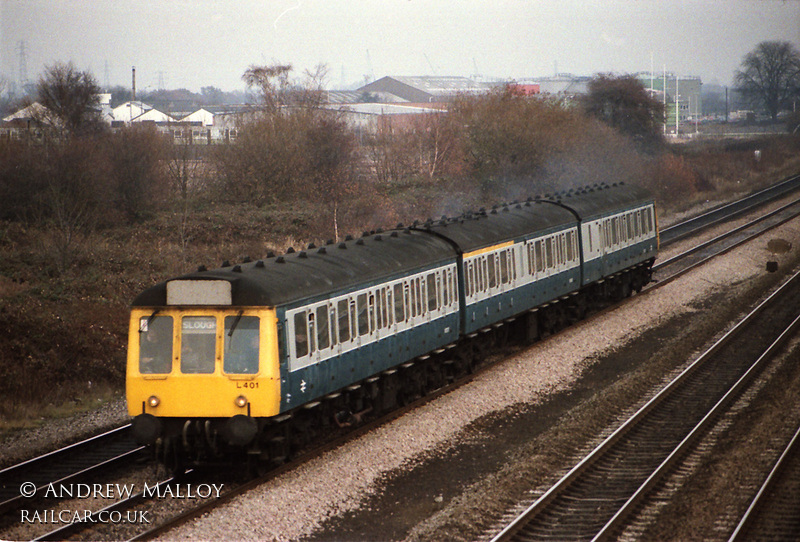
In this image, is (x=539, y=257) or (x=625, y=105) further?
(x=625, y=105)

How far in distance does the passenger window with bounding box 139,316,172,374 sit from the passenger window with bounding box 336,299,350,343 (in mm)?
2729

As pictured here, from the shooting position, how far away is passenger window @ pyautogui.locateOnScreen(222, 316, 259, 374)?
11641 millimetres

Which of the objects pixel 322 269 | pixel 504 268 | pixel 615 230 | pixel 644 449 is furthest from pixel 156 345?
pixel 615 230

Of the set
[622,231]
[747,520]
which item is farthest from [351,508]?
[622,231]

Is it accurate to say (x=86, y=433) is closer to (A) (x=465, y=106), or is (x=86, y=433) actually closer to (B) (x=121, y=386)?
(B) (x=121, y=386)

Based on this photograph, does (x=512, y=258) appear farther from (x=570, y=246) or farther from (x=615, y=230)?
(x=615, y=230)

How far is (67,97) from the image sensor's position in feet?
135

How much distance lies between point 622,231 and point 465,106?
23.0 meters

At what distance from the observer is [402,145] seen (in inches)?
1939

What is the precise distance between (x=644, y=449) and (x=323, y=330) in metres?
4.98

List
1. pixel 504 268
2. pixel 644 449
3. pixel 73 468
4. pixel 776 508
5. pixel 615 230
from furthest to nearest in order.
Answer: pixel 615 230 < pixel 504 268 < pixel 644 449 < pixel 73 468 < pixel 776 508

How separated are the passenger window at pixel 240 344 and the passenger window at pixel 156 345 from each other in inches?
29.8

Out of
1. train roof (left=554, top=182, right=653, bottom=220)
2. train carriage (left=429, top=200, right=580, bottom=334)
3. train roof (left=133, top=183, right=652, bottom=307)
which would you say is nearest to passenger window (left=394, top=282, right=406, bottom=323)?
train roof (left=133, top=183, right=652, bottom=307)

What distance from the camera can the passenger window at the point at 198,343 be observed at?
460 inches
